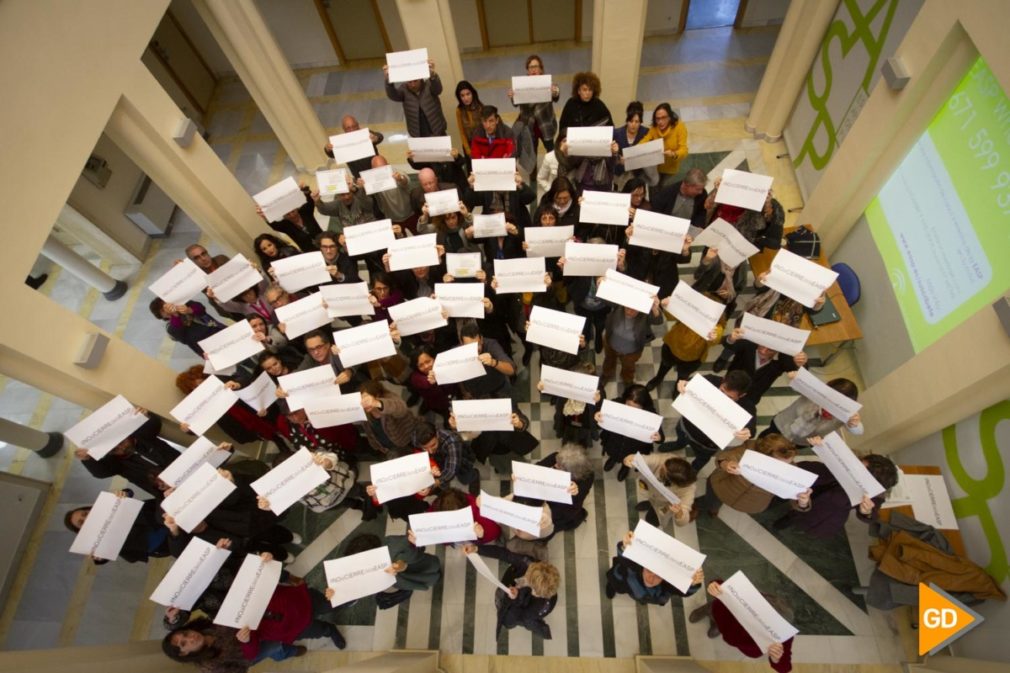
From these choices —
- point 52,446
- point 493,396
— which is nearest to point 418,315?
point 493,396

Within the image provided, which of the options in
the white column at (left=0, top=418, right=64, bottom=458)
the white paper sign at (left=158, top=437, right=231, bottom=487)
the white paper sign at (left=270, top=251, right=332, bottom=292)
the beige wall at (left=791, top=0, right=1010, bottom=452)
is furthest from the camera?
the white column at (left=0, top=418, right=64, bottom=458)

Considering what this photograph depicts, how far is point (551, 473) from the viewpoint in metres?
4.58

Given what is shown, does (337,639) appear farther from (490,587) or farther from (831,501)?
(831,501)

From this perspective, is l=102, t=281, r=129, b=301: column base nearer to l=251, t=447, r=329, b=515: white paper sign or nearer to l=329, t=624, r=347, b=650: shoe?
l=251, t=447, r=329, b=515: white paper sign

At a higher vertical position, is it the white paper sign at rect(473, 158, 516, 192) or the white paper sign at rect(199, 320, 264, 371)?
the white paper sign at rect(473, 158, 516, 192)

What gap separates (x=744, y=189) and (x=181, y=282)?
21.4 ft

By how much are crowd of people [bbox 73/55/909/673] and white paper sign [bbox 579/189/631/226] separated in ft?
0.53

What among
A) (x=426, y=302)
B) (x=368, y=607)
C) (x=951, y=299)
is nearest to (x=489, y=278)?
(x=426, y=302)

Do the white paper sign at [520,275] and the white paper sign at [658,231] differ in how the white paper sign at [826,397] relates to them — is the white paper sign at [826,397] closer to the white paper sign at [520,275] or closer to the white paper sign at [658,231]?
the white paper sign at [658,231]

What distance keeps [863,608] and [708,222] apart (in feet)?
15.2

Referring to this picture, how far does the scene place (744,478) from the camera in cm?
482

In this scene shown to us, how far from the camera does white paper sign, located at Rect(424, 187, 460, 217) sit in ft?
19.8

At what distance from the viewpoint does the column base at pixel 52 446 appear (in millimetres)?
7443

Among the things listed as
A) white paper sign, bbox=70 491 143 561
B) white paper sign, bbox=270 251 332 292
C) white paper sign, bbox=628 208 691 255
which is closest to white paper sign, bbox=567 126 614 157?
white paper sign, bbox=628 208 691 255
